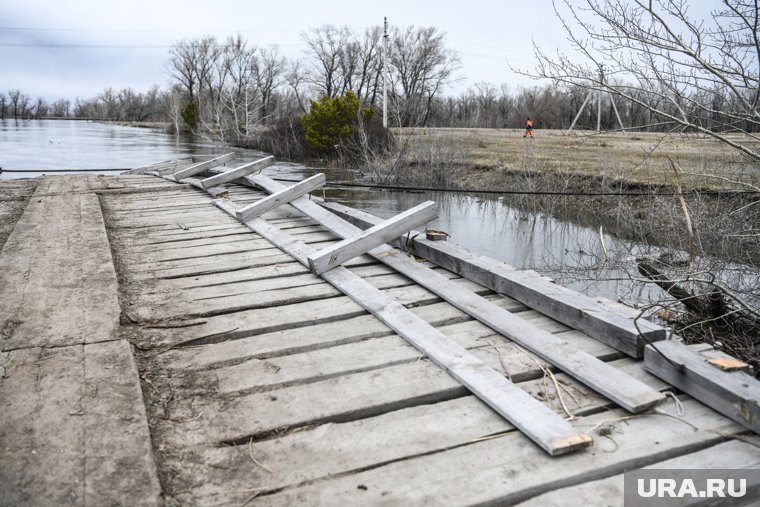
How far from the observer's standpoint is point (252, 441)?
1.74 meters

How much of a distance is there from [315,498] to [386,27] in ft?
126

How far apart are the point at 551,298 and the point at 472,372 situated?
2.63 feet

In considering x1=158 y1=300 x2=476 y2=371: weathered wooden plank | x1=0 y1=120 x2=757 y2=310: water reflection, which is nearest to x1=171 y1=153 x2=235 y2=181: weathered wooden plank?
x1=0 y1=120 x2=757 y2=310: water reflection

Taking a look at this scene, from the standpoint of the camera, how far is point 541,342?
7.73 feet

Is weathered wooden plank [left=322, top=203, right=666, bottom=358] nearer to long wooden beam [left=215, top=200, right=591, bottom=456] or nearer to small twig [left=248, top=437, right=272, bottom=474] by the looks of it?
long wooden beam [left=215, top=200, right=591, bottom=456]

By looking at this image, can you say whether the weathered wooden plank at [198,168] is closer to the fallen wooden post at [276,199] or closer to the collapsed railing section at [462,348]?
the fallen wooden post at [276,199]

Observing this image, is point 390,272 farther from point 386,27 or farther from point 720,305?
point 386,27

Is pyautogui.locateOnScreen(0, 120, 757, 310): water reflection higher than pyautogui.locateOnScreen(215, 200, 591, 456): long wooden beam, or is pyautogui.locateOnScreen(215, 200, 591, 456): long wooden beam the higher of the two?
pyautogui.locateOnScreen(215, 200, 591, 456): long wooden beam

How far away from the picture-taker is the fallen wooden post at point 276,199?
16.3 ft

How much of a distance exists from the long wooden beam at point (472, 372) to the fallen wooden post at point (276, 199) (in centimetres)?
186

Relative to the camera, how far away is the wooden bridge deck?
1.53m

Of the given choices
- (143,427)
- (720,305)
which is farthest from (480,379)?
(720,305)

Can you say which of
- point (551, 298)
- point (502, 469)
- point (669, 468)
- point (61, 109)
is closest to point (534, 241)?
point (551, 298)

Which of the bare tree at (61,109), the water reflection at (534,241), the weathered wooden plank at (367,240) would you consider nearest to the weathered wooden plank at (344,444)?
the weathered wooden plank at (367,240)
